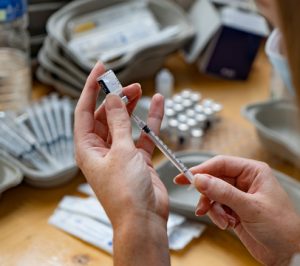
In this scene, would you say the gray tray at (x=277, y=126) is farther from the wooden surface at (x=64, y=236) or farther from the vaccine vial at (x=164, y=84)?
the vaccine vial at (x=164, y=84)

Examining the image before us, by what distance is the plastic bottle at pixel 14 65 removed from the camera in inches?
39.1

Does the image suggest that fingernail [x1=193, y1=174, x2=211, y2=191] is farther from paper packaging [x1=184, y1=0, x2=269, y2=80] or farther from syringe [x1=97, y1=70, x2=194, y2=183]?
paper packaging [x1=184, y1=0, x2=269, y2=80]

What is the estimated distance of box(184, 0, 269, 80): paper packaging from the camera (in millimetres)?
1128

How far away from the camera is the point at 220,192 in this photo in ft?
1.99

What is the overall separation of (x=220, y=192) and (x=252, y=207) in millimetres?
49

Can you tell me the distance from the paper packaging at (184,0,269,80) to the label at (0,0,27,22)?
41cm

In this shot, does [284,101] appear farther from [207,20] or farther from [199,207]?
[199,207]

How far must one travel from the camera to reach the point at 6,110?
96 cm

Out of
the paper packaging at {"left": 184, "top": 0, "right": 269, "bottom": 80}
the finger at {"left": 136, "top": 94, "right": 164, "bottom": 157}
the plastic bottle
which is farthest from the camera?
the paper packaging at {"left": 184, "top": 0, "right": 269, "bottom": 80}

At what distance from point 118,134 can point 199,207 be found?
0.15 metres

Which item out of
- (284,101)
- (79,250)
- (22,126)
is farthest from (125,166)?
(284,101)

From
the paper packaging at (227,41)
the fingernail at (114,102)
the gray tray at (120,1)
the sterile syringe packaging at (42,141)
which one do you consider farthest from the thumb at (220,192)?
the paper packaging at (227,41)

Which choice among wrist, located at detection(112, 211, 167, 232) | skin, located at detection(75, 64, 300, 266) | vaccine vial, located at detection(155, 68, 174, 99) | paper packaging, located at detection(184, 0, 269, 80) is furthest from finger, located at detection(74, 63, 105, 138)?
paper packaging, located at detection(184, 0, 269, 80)

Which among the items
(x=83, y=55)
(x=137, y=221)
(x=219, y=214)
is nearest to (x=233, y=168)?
(x=219, y=214)
